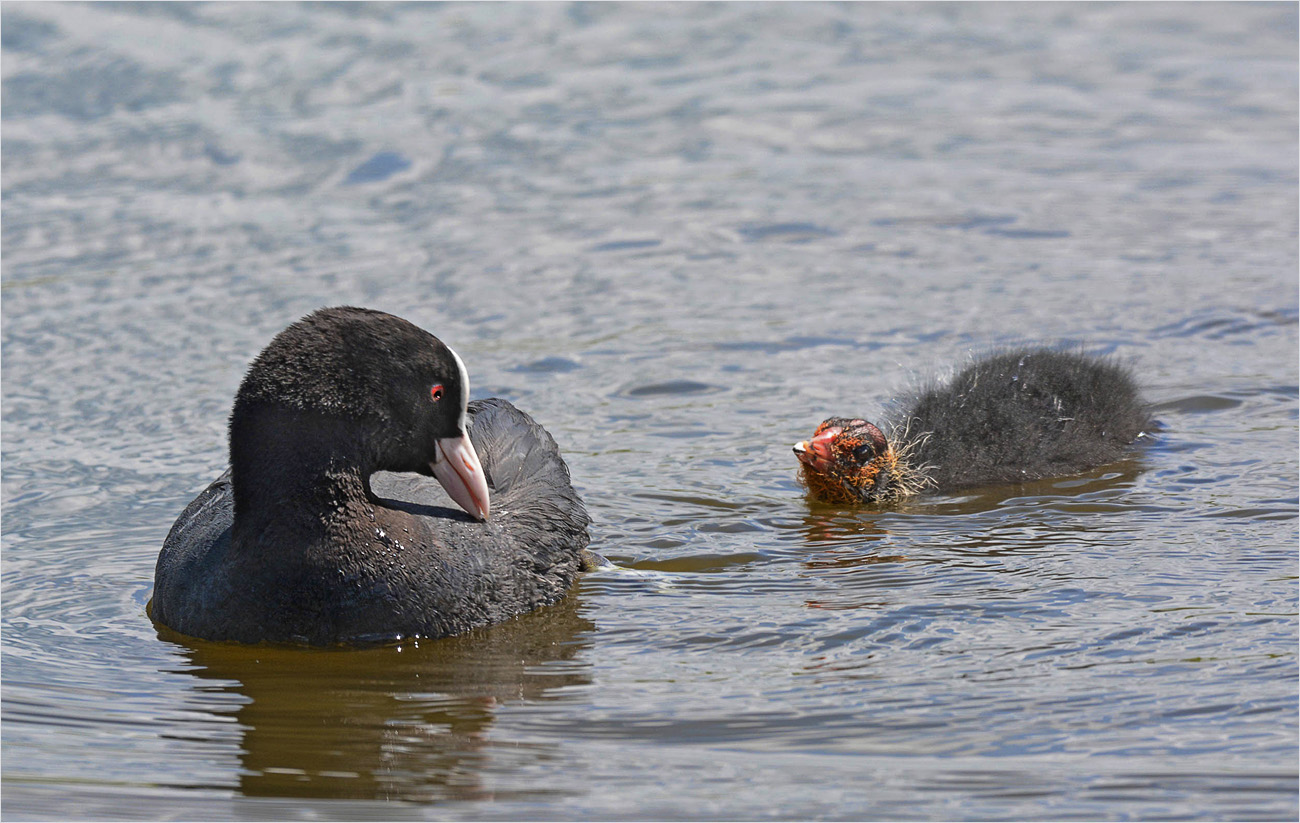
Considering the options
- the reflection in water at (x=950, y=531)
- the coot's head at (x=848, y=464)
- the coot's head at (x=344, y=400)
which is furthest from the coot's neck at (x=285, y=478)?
the coot's head at (x=848, y=464)

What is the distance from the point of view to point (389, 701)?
483 centimetres

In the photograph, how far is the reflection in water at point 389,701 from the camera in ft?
14.0

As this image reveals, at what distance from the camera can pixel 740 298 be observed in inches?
374

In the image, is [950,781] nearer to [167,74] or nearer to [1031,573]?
[1031,573]

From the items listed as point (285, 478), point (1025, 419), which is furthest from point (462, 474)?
point (1025, 419)

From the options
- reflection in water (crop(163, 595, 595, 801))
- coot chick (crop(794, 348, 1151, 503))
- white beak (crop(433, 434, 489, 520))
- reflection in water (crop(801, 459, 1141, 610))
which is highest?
white beak (crop(433, 434, 489, 520))

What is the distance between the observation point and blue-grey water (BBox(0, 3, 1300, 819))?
14.3 ft

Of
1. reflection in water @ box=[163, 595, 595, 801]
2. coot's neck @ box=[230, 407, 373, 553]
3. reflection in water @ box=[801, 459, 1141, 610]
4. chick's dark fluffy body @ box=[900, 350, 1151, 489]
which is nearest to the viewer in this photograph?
reflection in water @ box=[163, 595, 595, 801]

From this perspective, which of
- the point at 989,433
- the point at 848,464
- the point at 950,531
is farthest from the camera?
the point at 989,433

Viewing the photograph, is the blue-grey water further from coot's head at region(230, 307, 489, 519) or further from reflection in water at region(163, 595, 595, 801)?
coot's head at region(230, 307, 489, 519)

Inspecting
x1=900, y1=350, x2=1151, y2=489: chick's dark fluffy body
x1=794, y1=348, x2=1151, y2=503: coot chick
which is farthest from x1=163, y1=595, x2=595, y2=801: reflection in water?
x1=900, y1=350, x2=1151, y2=489: chick's dark fluffy body

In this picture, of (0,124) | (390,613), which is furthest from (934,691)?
(0,124)

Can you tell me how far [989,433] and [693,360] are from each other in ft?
6.08

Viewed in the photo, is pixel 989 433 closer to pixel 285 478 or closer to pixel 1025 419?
pixel 1025 419
